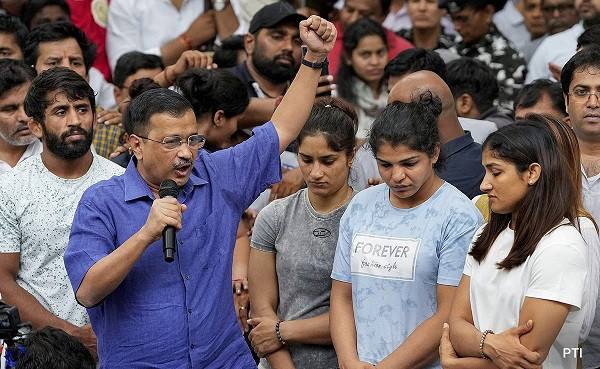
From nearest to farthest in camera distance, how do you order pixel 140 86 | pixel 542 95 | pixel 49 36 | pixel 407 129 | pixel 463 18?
1. pixel 407 129
2. pixel 542 95
3. pixel 140 86
4. pixel 49 36
5. pixel 463 18

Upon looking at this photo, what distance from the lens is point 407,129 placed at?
4.82 m

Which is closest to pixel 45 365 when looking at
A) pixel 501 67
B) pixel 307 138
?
pixel 307 138

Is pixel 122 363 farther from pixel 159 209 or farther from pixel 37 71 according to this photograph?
pixel 37 71

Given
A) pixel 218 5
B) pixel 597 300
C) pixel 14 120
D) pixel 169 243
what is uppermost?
pixel 218 5

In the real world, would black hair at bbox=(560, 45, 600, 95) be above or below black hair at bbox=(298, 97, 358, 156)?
above

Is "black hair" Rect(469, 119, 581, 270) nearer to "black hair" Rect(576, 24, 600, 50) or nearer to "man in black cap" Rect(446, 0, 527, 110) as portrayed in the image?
"black hair" Rect(576, 24, 600, 50)

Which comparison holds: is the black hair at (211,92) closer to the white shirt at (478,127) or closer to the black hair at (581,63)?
the white shirt at (478,127)

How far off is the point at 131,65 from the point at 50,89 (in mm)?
2036

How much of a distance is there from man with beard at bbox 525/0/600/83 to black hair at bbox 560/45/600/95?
258 centimetres

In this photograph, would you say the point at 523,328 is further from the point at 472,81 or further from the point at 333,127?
the point at 472,81

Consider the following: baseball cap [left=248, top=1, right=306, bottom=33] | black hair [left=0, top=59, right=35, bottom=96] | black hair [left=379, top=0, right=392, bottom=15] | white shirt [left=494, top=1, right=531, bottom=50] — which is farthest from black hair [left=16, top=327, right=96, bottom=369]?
white shirt [left=494, top=1, right=531, bottom=50]

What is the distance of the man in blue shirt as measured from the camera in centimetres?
432

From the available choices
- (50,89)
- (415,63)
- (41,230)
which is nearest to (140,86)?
(50,89)

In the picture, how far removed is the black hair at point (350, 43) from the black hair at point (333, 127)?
8.11 feet
